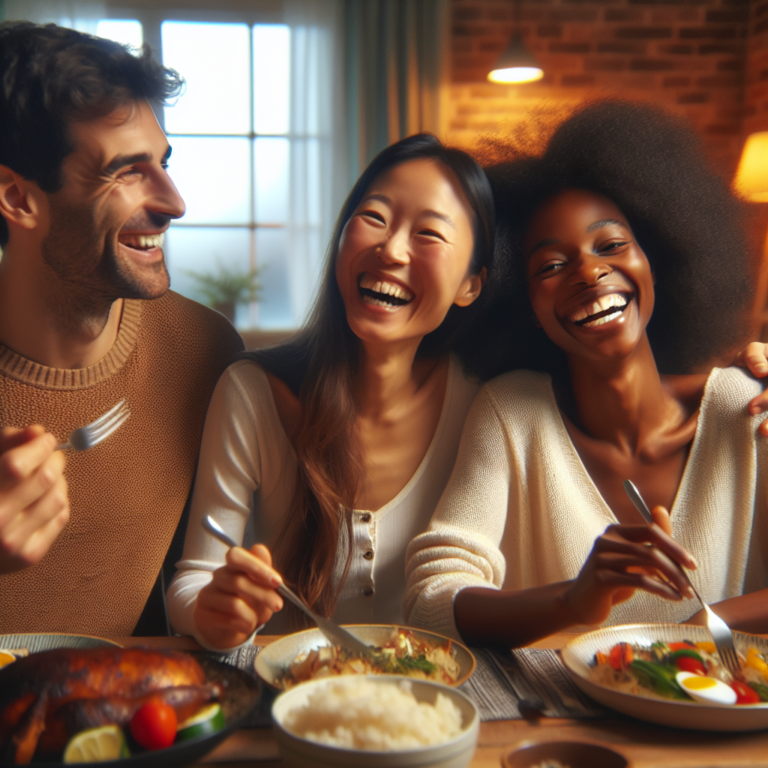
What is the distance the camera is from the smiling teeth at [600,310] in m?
1.51

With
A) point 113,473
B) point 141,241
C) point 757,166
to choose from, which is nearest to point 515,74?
point 757,166

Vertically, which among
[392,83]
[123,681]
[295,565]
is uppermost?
[392,83]

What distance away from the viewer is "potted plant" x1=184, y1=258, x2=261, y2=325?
4965 millimetres

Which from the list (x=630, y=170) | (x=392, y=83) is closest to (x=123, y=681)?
(x=630, y=170)

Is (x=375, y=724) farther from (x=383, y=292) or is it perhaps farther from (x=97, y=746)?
(x=383, y=292)

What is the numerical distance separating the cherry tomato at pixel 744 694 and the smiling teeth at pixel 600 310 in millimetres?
755

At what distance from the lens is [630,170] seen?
166cm

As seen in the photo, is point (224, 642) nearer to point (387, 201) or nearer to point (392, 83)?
point (387, 201)

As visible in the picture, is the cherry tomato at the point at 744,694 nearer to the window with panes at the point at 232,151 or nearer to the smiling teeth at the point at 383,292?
the smiling teeth at the point at 383,292

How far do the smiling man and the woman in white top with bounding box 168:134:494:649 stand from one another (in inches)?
5.8

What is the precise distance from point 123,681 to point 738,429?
127 cm

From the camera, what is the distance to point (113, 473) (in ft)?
5.12

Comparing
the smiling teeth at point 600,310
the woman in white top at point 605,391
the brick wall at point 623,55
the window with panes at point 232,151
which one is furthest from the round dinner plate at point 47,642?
the brick wall at point 623,55

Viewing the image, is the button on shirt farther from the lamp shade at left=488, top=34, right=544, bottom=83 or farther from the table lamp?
the lamp shade at left=488, top=34, right=544, bottom=83
